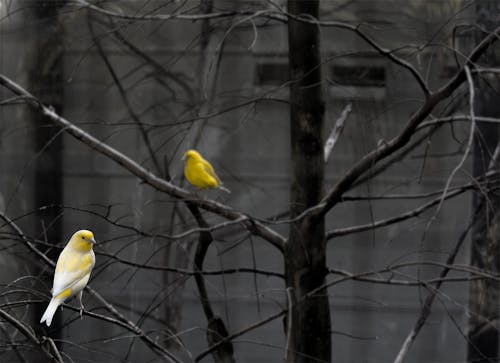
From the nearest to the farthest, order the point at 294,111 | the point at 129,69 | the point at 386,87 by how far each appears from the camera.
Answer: the point at 294,111 → the point at 386,87 → the point at 129,69

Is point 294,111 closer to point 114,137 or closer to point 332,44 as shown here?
point 332,44

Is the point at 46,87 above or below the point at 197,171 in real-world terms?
above

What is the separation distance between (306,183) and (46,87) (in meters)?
1.00

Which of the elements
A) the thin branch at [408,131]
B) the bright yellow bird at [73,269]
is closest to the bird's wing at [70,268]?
the bright yellow bird at [73,269]

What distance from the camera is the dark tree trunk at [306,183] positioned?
74.5 inches

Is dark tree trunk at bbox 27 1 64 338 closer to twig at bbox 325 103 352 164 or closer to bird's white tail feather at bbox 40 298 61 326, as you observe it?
twig at bbox 325 103 352 164

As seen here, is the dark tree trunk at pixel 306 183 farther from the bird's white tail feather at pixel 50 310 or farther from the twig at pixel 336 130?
the bird's white tail feather at pixel 50 310

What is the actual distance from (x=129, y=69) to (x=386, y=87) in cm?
82

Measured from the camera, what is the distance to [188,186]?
7.65 feet

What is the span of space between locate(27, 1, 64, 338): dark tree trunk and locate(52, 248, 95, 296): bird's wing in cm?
93

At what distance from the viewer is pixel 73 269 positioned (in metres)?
1.48

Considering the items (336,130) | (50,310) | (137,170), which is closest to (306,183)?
(336,130)

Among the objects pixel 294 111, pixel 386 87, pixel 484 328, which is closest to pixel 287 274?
pixel 294 111

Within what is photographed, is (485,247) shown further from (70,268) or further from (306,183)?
(70,268)
